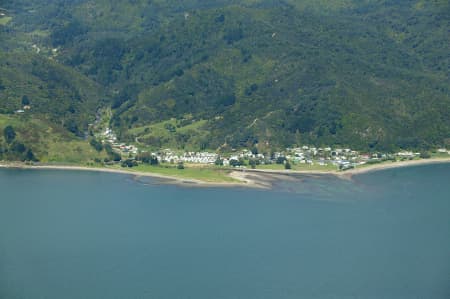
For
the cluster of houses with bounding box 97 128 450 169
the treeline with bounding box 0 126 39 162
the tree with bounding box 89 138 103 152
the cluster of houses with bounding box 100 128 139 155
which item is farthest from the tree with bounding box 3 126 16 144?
the cluster of houses with bounding box 97 128 450 169

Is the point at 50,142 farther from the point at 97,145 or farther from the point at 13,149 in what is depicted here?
the point at 97,145

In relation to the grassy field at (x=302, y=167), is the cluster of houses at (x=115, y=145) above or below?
above

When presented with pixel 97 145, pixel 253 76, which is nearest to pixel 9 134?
pixel 97 145

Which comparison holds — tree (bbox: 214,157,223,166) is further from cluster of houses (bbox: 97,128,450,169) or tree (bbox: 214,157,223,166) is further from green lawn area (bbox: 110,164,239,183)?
green lawn area (bbox: 110,164,239,183)

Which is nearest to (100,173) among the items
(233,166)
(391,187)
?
(233,166)

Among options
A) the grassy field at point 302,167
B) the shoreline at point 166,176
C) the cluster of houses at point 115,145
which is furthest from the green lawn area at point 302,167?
the cluster of houses at point 115,145

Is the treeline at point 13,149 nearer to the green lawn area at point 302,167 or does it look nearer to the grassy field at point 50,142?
the grassy field at point 50,142

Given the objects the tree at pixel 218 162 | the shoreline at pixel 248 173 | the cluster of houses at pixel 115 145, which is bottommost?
the shoreline at pixel 248 173
